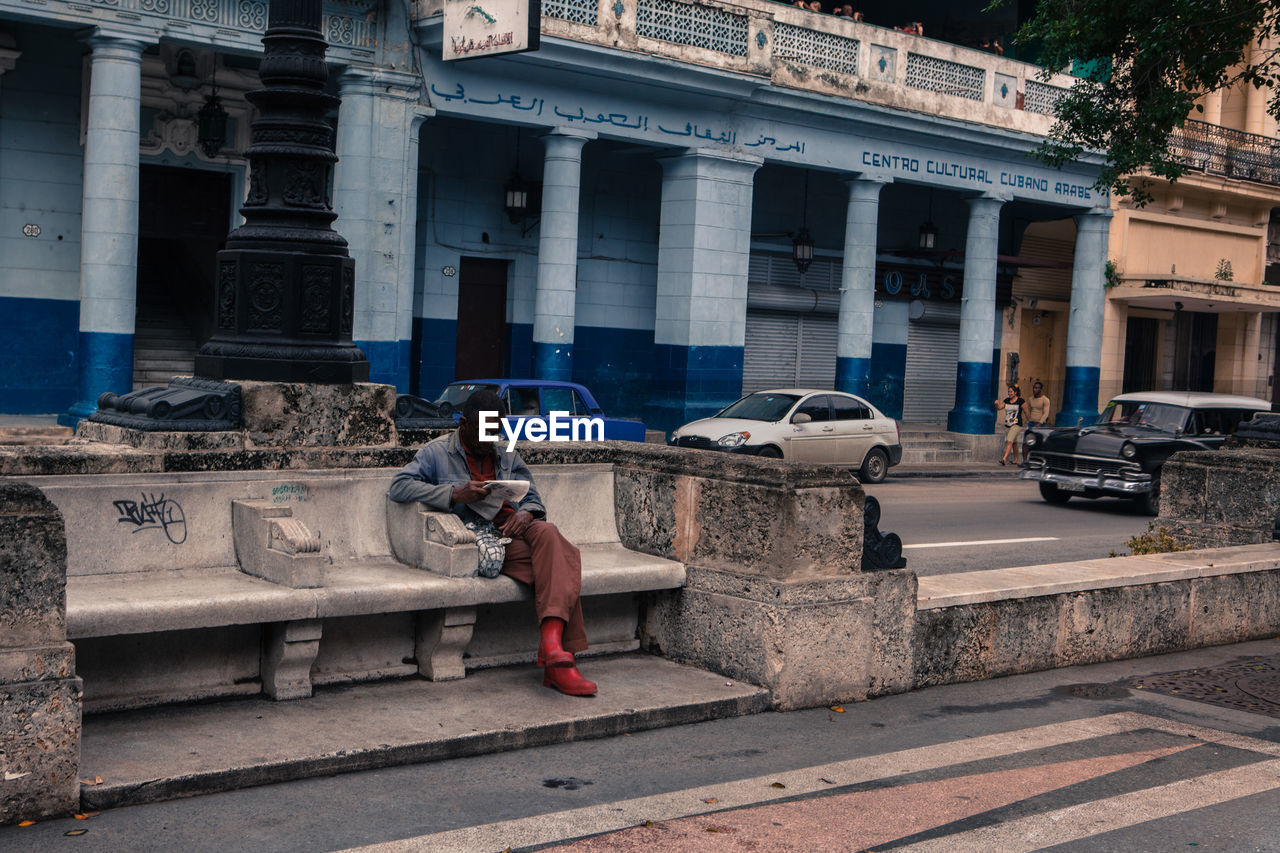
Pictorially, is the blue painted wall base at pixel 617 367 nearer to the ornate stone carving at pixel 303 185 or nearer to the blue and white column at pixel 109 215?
the blue and white column at pixel 109 215

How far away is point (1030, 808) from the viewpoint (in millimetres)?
5793

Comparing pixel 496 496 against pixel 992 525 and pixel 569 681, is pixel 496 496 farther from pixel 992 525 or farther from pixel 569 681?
pixel 992 525

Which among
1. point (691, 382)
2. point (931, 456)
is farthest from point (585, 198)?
point (931, 456)

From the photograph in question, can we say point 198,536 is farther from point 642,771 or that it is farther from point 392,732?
point 642,771

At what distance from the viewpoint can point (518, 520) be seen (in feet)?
23.1

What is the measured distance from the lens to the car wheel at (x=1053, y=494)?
68.9 ft

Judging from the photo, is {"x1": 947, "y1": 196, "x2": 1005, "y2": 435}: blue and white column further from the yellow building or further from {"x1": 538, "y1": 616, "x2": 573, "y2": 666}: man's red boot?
{"x1": 538, "y1": 616, "x2": 573, "y2": 666}: man's red boot

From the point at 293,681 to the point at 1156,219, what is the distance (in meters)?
31.6

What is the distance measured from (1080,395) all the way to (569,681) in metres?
27.5

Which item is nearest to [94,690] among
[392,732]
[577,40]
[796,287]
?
[392,732]

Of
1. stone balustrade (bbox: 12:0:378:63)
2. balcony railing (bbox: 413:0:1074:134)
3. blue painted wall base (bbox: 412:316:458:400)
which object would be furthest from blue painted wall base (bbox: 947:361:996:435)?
stone balustrade (bbox: 12:0:378:63)

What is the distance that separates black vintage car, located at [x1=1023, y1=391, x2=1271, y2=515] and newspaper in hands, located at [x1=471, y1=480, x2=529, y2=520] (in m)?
14.4

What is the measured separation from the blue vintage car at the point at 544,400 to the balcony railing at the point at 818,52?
550 cm

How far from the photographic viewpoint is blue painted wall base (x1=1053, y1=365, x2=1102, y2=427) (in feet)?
105
